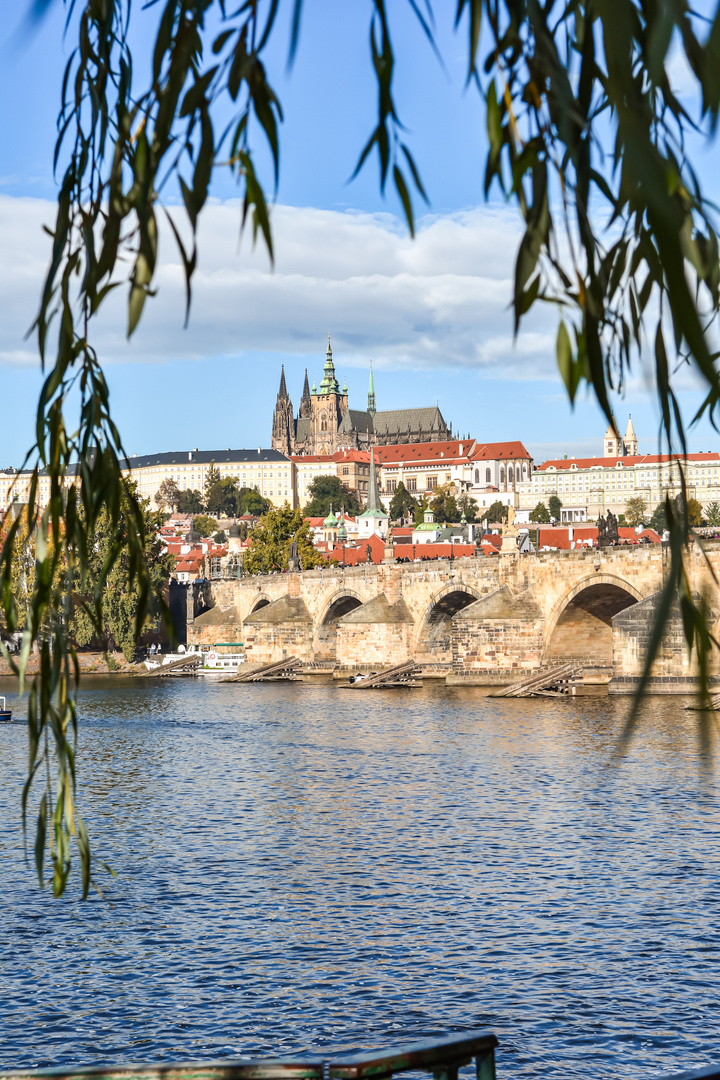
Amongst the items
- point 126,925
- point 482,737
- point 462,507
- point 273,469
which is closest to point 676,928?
point 126,925

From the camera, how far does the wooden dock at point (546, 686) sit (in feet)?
124

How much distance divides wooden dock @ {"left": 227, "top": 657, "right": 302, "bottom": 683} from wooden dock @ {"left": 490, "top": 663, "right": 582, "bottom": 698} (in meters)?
15.6

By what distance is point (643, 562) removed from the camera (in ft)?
127

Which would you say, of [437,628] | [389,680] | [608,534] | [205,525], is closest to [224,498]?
[205,525]

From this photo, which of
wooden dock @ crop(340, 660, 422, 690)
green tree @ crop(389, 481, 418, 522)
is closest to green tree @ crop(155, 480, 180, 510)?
green tree @ crop(389, 481, 418, 522)

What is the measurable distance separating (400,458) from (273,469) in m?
20.5

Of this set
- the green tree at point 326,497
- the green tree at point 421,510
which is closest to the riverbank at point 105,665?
the green tree at point 421,510

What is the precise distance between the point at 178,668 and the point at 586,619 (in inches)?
923

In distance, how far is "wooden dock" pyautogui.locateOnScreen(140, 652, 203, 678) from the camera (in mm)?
58562

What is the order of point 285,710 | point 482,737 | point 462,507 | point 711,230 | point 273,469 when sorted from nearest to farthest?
1. point 711,230
2. point 482,737
3. point 285,710
4. point 462,507
5. point 273,469

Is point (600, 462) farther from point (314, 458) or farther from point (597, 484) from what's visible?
point (314, 458)

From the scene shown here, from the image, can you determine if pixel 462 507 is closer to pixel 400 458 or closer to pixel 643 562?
pixel 400 458

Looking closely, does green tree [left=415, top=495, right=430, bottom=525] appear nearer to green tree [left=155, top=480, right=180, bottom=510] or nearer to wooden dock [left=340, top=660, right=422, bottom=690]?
green tree [left=155, top=480, right=180, bottom=510]

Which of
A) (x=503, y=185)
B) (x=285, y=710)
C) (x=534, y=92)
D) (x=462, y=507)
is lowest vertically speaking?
(x=285, y=710)
